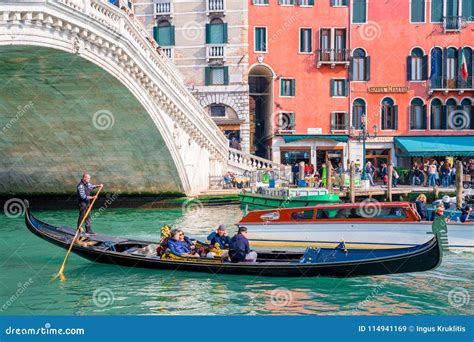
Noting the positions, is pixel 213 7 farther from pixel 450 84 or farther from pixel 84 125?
pixel 84 125

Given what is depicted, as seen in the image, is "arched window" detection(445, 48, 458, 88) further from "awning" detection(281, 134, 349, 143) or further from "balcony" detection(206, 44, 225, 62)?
"balcony" detection(206, 44, 225, 62)

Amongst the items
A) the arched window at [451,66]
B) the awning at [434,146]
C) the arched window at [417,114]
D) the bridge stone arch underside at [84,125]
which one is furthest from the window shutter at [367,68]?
the bridge stone arch underside at [84,125]

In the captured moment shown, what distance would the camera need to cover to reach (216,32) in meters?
24.7

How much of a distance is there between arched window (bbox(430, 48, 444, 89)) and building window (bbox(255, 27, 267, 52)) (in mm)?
6478

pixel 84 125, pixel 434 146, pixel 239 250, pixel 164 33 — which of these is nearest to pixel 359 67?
pixel 434 146

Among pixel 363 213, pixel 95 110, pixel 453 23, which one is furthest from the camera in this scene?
pixel 453 23

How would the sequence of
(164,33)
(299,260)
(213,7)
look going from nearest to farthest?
(299,260) < (213,7) < (164,33)

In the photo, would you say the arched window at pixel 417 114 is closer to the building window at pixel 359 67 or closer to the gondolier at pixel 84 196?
the building window at pixel 359 67

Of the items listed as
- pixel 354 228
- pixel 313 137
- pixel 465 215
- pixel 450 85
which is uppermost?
pixel 450 85

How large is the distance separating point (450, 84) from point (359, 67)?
3.51 meters

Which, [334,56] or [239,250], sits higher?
[334,56]

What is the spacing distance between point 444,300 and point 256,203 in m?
9.89

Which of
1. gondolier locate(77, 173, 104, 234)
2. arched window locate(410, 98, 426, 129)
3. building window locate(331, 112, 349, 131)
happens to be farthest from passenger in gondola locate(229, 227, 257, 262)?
arched window locate(410, 98, 426, 129)

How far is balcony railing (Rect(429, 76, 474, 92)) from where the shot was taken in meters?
24.6
